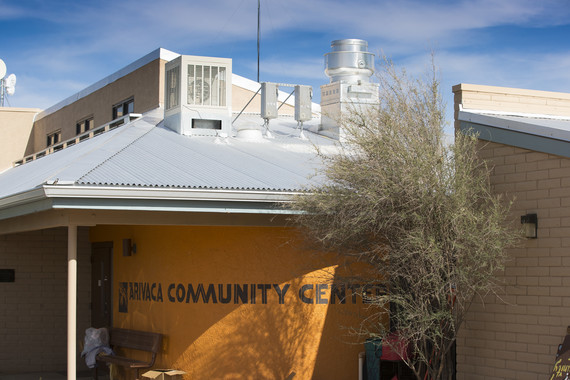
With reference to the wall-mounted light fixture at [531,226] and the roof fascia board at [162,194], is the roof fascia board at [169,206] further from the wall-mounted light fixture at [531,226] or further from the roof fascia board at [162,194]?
the wall-mounted light fixture at [531,226]

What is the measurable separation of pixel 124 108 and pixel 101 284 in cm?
579

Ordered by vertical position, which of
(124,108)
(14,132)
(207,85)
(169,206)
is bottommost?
(169,206)

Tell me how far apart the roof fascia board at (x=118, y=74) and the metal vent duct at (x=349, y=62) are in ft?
11.4

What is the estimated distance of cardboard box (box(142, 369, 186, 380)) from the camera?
406 inches

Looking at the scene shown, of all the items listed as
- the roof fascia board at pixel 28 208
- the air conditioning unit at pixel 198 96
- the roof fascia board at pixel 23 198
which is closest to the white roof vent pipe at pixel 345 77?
the air conditioning unit at pixel 198 96

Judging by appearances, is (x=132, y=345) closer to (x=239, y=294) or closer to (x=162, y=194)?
(x=239, y=294)

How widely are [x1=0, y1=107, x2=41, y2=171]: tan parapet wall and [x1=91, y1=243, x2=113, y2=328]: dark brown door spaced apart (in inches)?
240

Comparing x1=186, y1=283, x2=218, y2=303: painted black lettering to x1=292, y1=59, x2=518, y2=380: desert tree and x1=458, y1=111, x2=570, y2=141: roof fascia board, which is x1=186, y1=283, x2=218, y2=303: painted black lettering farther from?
x1=458, y1=111, x2=570, y2=141: roof fascia board

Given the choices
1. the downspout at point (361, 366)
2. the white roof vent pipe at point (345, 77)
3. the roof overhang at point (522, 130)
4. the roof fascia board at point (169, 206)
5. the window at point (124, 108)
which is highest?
the white roof vent pipe at point (345, 77)

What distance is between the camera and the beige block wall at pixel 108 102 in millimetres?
16312

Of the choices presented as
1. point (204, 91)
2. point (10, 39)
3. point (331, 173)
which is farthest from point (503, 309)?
point (10, 39)

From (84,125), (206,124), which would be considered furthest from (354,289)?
(84,125)

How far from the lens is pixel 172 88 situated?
13.9 meters

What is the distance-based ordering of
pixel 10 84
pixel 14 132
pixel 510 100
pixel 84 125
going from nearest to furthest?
1. pixel 510 100
2. pixel 84 125
3. pixel 14 132
4. pixel 10 84
